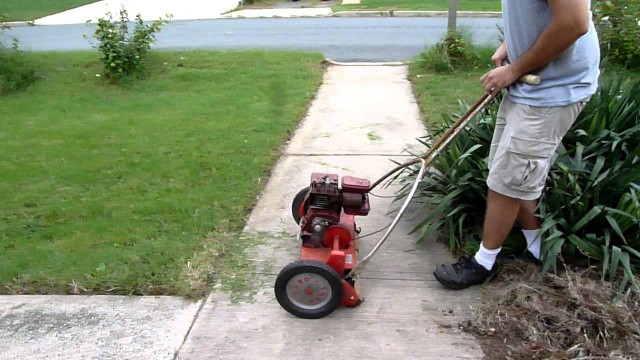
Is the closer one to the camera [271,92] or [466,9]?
[271,92]

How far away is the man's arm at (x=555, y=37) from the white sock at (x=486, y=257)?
0.86 metres

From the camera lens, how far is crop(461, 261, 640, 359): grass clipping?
2.79 m

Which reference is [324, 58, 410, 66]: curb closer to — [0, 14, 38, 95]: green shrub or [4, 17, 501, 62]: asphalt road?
[4, 17, 501, 62]: asphalt road

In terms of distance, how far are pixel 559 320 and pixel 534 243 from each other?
56cm

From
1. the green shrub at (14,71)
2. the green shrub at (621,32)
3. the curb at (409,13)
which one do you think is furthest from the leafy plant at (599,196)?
the curb at (409,13)

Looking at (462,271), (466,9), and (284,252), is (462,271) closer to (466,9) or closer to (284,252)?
(284,252)

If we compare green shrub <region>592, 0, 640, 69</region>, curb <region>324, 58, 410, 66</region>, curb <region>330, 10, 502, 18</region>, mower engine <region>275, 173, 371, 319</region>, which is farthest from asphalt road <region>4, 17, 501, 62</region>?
mower engine <region>275, 173, 371, 319</region>

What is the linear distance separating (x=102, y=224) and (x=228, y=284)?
1.23m

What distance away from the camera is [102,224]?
165 inches

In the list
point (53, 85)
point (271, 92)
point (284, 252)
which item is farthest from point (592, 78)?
point (53, 85)

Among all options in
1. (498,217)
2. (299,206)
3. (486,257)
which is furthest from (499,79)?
(299,206)

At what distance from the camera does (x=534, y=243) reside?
3404 mm

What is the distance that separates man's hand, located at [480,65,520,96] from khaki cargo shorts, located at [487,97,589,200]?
11cm

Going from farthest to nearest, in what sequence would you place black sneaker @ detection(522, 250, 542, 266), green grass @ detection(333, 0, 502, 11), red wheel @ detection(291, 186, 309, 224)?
1. green grass @ detection(333, 0, 502, 11)
2. red wheel @ detection(291, 186, 309, 224)
3. black sneaker @ detection(522, 250, 542, 266)
